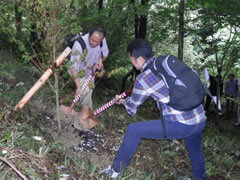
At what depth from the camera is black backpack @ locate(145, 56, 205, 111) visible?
3.04 meters

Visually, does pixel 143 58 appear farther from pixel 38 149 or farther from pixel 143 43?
pixel 38 149

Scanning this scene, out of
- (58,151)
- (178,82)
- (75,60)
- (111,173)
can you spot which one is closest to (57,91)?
(75,60)

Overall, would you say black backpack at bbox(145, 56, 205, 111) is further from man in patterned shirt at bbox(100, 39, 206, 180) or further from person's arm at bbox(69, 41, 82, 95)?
person's arm at bbox(69, 41, 82, 95)

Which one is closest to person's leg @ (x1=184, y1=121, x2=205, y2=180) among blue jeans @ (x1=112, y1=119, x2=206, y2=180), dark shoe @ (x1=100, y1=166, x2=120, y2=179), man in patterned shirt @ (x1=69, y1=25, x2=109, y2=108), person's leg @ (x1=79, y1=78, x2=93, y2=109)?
blue jeans @ (x1=112, y1=119, x2=206, y2=180)

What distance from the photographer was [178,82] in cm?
303

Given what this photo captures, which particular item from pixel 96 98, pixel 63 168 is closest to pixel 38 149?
pixel 63 168

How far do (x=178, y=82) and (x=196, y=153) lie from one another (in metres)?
1.28

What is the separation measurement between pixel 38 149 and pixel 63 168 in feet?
1.47

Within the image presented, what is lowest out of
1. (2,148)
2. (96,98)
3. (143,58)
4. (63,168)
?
(96,98)

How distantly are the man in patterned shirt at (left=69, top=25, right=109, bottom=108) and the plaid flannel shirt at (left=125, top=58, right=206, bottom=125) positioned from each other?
106cm

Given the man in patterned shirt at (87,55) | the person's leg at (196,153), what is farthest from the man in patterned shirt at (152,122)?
the man in patterned shirt at (87,55)

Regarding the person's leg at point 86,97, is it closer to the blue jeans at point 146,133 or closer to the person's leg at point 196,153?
the blue jeans at point 146,133

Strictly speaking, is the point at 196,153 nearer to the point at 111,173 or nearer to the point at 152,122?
the point at 152,122

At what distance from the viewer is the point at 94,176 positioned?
3.39 metres
